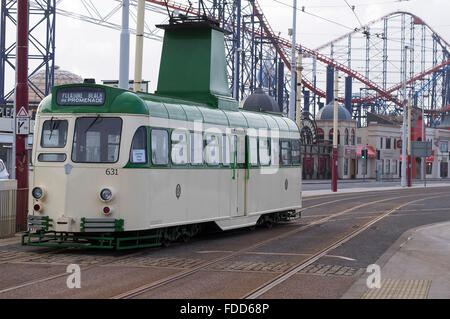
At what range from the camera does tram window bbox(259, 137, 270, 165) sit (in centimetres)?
2022

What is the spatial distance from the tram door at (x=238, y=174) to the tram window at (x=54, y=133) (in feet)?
16.0

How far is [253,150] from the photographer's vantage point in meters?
19.7

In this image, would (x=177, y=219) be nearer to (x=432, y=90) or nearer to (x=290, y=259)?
(x=290, y=259)

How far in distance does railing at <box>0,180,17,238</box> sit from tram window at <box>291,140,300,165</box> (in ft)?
28.4

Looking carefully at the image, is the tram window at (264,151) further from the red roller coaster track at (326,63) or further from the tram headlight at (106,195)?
the red roller coaster track at (326,63)

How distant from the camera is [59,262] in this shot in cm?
1334

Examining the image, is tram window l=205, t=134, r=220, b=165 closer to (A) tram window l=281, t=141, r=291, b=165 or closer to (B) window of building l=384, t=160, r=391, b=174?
(A) tram window l=281, t=141, r=291, b=165

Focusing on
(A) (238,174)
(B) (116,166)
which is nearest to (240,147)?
(A) (238,174)

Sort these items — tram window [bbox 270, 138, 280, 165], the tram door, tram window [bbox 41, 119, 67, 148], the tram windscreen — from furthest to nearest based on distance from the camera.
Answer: tram window [bbox 270, 138, 280, 165] < the tram door < tram window [bbox 41, 119, 67, 148] < the tram windscreen

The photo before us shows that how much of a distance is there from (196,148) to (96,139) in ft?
9.16

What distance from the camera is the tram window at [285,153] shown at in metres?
21.9

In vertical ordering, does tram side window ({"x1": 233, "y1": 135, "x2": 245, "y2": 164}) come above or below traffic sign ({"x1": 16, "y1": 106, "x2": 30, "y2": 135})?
below

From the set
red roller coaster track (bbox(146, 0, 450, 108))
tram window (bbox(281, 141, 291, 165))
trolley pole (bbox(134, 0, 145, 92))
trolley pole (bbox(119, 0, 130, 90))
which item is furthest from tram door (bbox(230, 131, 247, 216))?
red roller coaster track (bbox(146, 0, 450, 108))
